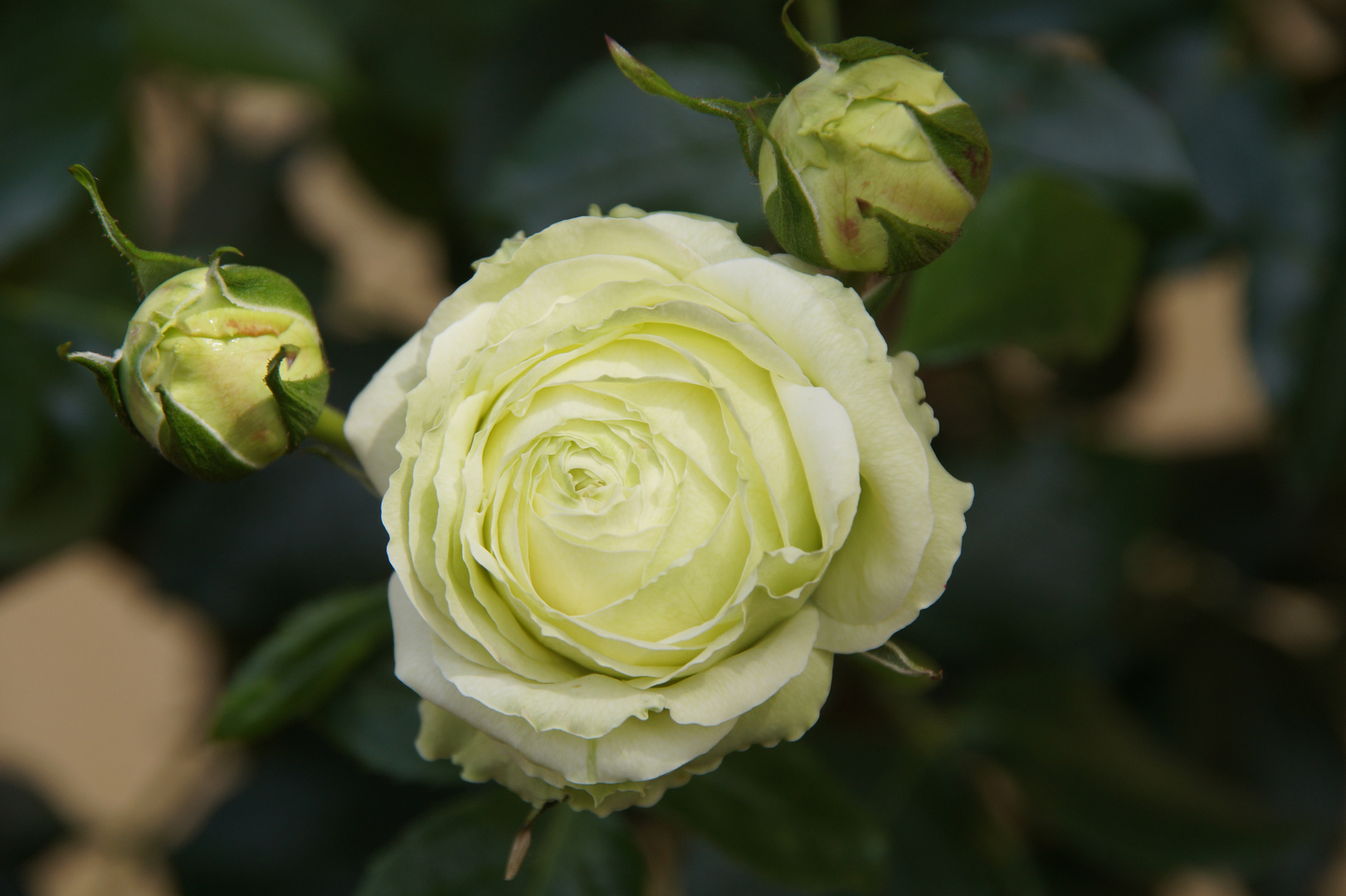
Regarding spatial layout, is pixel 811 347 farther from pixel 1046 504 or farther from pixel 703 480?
pixel 1046 504

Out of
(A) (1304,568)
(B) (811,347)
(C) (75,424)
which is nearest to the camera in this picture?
(B) (811,347)

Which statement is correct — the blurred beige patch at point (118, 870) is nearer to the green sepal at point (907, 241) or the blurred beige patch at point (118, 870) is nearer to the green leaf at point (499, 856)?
the green leaf at point (499, 856)

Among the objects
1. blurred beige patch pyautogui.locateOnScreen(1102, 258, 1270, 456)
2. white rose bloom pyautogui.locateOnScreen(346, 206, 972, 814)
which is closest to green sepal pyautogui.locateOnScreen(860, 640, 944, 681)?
white rose bloom pyautogui.locateOnScreen(346, 206, 972, 814)

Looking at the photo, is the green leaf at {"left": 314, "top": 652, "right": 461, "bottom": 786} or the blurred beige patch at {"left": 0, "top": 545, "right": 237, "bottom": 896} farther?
the blurred beige patch at {"left": 0, "top": 545, "right": 237, "bottom": 896}

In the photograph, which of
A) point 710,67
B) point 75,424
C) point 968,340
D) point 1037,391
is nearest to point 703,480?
point 968,340

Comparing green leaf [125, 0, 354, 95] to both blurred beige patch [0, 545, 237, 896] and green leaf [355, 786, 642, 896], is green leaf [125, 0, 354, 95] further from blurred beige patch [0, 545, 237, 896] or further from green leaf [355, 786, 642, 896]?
blurred beige patch [0, 545, 237, 896]

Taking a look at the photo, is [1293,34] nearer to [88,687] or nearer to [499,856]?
[499,856]

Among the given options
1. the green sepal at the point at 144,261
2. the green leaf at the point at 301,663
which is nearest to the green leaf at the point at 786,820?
the green leaf at the point at 301,663
